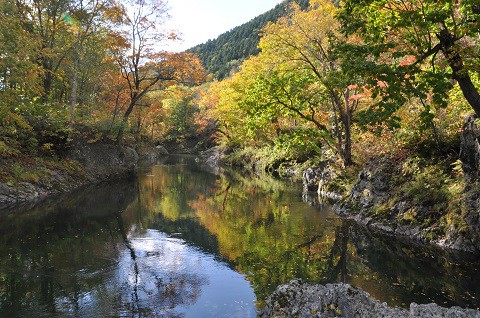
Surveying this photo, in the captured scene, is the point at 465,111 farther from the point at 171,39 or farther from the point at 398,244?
the point at 171,39

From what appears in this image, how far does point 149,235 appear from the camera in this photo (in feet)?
35.7

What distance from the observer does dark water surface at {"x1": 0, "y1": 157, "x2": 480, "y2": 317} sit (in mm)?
6355

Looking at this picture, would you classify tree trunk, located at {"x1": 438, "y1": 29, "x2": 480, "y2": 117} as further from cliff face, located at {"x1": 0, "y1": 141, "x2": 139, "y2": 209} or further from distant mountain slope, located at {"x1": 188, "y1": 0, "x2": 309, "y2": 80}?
distant mountain slope, located at {"x1": 188, "y1": 0, "x2": 309, "y2": 80}

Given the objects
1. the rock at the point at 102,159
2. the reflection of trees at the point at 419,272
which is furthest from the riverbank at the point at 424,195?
the rock at the point at 102,159

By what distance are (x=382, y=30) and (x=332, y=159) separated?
11.9 meters

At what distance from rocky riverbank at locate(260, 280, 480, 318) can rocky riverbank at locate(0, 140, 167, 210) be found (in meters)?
12.9

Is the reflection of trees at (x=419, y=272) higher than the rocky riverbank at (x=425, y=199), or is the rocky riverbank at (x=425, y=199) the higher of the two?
the rocky riverbank at (x=425, y=199)

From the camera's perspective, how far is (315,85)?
58.7 ft

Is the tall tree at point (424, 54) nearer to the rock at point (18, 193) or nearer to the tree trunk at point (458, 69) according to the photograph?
the tree trunk at point (458, 69)

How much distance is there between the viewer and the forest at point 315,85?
760 centimetres

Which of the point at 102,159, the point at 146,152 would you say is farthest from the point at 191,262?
the point at 146,152

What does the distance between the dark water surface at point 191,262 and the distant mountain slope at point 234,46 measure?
105704 millimetres

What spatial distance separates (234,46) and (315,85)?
12943 cm

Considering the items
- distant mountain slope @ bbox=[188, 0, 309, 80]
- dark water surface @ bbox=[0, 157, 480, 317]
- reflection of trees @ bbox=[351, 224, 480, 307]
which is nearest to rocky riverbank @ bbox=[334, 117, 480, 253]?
reflection of trees @ bbox=[351, 224, 480, 307]
